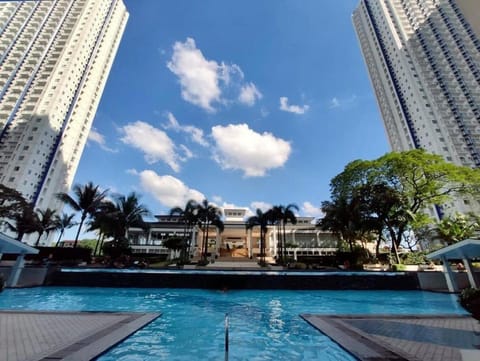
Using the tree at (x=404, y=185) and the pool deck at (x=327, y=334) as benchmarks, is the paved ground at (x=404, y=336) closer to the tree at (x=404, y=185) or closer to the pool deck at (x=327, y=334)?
the pool deck at (x=327, y=334)

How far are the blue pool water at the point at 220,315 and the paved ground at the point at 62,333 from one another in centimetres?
40

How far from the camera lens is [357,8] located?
8606 centimetres

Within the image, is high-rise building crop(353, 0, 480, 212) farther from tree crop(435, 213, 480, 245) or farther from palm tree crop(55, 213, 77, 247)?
palm tree crop(55, 213, 77, 247)

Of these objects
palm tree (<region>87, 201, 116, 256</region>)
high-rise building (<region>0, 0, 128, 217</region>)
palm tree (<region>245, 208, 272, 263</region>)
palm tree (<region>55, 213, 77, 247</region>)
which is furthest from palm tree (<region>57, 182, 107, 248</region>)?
high-rise building (<region>0, 0, 128, 217</region>)

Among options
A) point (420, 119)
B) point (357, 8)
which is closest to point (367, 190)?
point (420, 119)

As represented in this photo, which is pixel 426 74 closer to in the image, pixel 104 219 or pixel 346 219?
pixel 346 219

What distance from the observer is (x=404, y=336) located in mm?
5945

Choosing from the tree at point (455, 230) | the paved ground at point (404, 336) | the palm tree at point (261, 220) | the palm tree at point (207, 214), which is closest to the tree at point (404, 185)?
the tree at point (455, 230)

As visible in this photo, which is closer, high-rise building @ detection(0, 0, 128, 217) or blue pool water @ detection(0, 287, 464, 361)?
blue pool water @ detection(0, 287, 464, 361)

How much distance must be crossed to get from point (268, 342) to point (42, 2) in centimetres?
11367

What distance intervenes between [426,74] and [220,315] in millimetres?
83283

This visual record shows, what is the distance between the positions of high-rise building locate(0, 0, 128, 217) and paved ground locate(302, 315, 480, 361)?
6349 centimetres

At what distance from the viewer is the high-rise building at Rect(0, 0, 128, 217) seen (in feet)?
170

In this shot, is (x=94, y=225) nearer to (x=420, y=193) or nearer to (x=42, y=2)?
(x=420, y=193)
